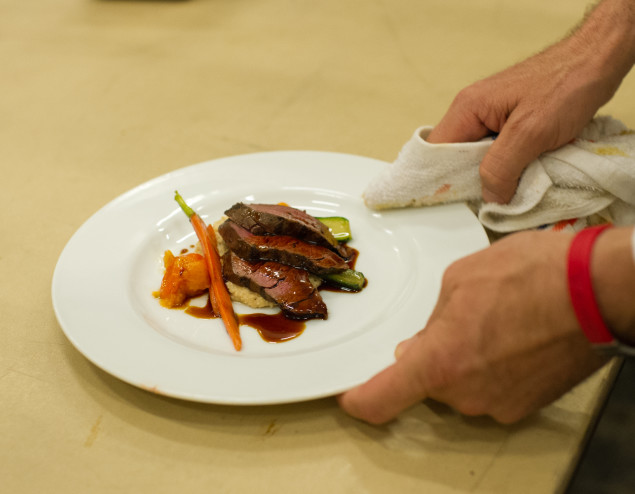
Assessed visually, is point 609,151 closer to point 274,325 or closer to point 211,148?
point 274,325

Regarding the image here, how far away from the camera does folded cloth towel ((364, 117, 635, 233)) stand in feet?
4.72

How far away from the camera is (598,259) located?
0.89 m

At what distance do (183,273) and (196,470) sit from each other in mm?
521

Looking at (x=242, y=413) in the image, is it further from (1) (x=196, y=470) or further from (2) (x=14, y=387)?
(2) (x=14, y=387)

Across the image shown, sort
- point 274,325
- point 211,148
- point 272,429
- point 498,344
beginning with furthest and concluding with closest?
point 211,148, point 274,325, point 272,429, point 498,344

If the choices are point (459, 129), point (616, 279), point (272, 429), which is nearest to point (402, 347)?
point (272, 429)

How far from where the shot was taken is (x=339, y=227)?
5.39 feet

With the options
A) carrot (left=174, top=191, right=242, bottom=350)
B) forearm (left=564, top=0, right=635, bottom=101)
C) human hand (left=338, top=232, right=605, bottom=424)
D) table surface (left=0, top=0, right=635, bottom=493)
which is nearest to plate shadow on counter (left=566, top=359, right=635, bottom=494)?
table surface (left=0, top=0, right=635, bottom=493)

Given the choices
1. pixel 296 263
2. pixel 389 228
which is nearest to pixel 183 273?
pixel 296 263

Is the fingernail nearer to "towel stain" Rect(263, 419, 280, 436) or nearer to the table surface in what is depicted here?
the table surface

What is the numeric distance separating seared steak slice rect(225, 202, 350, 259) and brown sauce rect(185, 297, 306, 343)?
0.22m

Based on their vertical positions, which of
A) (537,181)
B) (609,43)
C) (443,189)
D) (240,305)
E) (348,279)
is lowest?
(240,305)

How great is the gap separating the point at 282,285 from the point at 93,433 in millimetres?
519

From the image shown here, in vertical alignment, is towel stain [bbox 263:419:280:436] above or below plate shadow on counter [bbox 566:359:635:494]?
above
